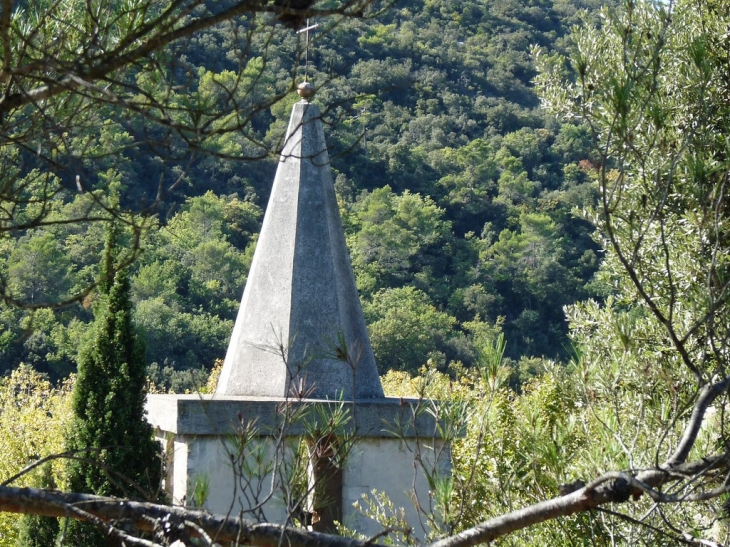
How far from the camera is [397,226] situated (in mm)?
36469

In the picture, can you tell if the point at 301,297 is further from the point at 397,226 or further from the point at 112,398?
the point at 397,226

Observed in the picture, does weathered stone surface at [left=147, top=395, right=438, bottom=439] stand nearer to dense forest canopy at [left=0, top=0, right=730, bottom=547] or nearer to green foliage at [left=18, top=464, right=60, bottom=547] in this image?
dense forest canopy at [left=0, top=0, right=730, bottom=547]

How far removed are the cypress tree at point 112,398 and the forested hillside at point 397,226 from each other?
13.8 metres

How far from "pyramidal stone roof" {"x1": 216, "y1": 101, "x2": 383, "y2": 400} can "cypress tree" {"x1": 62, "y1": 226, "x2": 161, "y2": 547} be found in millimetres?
2804

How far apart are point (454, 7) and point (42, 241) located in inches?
1270

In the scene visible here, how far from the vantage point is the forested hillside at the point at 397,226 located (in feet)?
95.0

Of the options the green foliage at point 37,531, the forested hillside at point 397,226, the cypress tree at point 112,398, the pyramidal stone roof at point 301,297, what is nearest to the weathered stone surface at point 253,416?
the pyramidal stone roof at point 301,297

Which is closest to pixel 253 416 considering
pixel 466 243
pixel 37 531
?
pixel 37 531

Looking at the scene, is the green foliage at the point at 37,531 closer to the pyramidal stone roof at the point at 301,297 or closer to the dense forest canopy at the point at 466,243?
the dense forest canopy at the point at 466,243

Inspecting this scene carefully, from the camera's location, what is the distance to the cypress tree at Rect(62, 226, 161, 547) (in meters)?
8.74

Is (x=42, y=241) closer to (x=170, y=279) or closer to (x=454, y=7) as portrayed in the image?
(x=170, y=279)

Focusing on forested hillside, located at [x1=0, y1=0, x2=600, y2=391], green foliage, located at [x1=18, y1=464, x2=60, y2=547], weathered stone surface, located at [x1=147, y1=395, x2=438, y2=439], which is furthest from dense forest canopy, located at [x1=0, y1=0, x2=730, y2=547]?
green foliage, located at [x1=18, y1=464, x2=60, y2=547]

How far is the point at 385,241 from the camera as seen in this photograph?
3712cm

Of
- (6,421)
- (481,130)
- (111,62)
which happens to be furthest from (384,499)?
(481,130)
